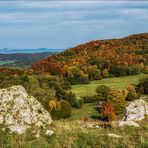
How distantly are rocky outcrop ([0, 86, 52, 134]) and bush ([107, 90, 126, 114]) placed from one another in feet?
223

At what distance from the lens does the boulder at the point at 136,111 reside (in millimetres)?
31661

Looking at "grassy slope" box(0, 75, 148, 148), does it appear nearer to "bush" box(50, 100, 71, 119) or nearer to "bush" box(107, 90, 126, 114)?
"bush" box(50, 100, 71, 119)

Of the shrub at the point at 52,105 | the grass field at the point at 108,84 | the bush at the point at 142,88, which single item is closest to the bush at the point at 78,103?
the shrub at the point at 52,105

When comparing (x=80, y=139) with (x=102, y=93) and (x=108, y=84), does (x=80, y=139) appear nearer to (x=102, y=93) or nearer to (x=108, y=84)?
(x=102, y=93)

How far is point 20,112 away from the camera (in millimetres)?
25141

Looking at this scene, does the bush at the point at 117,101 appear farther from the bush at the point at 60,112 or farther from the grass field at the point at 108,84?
the grass field at the point at 108,84

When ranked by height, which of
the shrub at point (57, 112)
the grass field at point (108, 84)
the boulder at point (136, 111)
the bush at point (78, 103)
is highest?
the boulder at point (136, 111)

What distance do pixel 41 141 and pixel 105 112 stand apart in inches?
2799

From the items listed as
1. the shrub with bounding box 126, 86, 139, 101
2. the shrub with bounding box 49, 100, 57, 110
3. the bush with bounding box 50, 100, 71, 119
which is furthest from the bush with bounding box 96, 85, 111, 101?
the bush with bounding box 50, 100, 71, 119

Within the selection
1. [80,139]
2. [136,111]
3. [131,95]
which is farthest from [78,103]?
[80,139]

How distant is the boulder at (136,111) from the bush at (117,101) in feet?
189

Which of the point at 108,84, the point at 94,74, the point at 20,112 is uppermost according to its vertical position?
the point at 20,112

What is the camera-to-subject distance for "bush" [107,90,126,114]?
3744 inches

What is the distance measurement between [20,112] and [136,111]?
10811 mm
